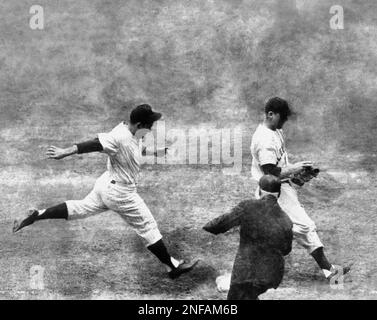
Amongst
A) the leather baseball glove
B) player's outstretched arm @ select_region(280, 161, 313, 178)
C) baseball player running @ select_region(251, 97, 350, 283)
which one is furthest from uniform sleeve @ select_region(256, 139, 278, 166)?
the leather baseball glove

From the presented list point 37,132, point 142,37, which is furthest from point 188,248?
point 142,37

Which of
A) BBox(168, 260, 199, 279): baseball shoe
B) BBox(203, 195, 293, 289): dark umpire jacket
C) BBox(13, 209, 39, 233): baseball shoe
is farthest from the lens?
BBox(13, 209, 39, 233): baseball shoe

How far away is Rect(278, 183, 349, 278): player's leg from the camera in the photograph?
7.51 meters

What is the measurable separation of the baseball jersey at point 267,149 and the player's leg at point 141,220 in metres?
1.16

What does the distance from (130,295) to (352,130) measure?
3.44m

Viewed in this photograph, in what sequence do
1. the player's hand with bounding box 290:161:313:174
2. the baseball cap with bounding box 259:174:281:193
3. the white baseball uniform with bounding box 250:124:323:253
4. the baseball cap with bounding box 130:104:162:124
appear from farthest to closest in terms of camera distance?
the baseball cap with bounding box 130:104:162:124 < the white baseball uniform with bounding box 250:124:323:253 < the player's hand with bounding box 290:161:313:174 < the baseball cap with bounding box 259:174:281:193

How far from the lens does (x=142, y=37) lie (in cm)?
984

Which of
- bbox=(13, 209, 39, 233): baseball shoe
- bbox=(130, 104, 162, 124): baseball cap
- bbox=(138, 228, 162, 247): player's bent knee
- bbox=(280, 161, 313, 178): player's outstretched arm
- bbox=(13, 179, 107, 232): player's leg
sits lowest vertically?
bbox=(138, 228, 162, 247): player's bent knee

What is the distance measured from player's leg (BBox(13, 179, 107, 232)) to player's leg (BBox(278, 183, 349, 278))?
1.84 meters

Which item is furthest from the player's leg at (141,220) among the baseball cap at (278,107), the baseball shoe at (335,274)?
the baseball cap at (278,107)

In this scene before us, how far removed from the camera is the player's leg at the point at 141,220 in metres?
7.62

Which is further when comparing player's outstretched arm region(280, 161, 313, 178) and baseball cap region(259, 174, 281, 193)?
player's outstretched arm region(280, 161, 313, 178)

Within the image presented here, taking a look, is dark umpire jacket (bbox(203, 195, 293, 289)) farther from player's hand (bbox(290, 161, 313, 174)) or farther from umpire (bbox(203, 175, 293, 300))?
player's hand (bbox(290, 161, 313, 174))

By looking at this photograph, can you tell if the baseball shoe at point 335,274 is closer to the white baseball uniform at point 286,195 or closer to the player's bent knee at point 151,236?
the white baseball uniform at point 286,195
